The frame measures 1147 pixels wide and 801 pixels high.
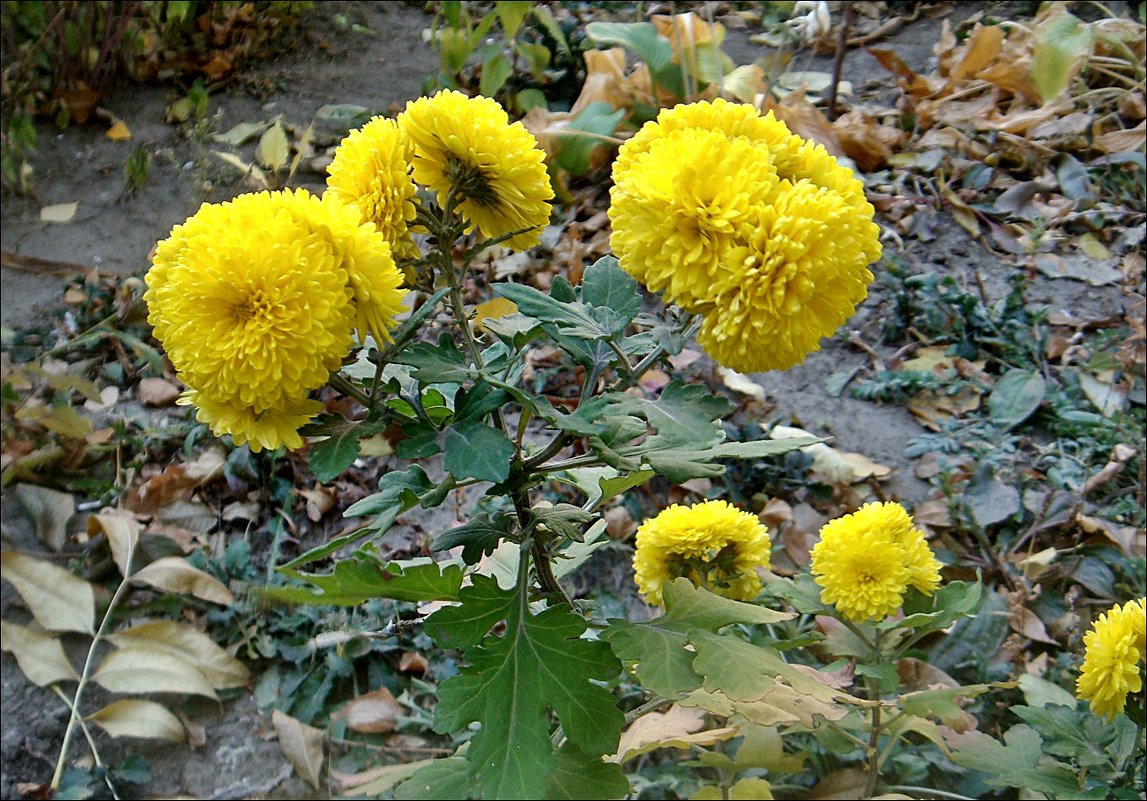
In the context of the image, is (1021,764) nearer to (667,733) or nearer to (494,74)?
(667,733)

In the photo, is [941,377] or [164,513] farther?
[941,377]

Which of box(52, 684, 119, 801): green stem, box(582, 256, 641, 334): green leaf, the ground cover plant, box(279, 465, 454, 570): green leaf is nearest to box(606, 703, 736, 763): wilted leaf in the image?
the ground cover plant

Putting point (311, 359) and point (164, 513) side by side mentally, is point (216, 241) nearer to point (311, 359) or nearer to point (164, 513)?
point (311, 359)

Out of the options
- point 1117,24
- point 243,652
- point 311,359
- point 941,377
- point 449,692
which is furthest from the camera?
point 1117,24

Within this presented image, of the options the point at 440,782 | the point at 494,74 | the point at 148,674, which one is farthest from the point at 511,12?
the point at 440,782

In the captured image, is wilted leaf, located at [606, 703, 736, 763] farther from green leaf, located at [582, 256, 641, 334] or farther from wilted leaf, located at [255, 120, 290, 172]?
wilted leaf, located at [255, 120, 290, 172]

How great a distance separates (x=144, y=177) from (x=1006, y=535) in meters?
A: 2.97

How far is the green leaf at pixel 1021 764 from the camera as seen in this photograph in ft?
5.08

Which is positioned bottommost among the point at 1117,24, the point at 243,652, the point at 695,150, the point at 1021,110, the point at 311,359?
the point at 243,652

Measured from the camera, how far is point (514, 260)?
3.18m

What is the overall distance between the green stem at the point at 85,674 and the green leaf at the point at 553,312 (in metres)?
1.63

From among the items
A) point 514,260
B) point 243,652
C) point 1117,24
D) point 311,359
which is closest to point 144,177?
point 514,260

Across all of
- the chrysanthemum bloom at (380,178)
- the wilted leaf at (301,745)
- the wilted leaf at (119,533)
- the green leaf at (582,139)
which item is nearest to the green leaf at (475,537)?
the chrysanthemum bloom at (380,178)

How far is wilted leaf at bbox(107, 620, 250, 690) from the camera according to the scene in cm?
217
